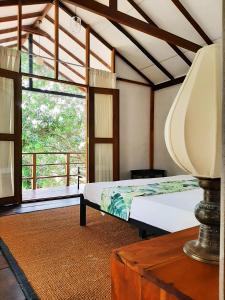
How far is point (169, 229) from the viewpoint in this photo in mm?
1870

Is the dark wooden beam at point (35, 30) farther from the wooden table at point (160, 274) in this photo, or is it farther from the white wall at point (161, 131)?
the wooden table at point (160, 274)

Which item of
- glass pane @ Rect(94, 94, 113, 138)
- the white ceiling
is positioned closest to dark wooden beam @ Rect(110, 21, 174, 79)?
the white ceiling

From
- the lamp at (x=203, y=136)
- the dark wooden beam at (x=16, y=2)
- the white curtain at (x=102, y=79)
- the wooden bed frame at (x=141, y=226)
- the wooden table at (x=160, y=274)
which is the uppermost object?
the dark wooden beam at (x=16, y=2)

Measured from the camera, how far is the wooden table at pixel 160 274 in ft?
1.71

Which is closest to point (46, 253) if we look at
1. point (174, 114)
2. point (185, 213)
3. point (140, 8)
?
point (185, 213)

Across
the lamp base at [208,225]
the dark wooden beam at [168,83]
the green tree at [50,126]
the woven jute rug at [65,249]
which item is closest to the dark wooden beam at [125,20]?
the dark wooden beam at [168,83]

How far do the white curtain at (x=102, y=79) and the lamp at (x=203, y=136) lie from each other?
4406 mm

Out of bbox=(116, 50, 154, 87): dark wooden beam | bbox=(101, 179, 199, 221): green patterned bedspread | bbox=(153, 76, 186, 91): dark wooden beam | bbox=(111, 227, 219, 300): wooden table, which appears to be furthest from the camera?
bbox=(116, 50, 154, 87): dark wooden beam

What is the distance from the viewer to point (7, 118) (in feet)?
13.0

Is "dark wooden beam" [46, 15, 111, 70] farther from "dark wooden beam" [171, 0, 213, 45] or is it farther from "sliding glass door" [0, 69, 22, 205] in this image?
"dark wooden beam" [171, 0, 213, 45]

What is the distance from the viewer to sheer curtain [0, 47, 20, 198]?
12.7ft

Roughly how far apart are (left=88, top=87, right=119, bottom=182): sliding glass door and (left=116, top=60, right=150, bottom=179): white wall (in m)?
0.34

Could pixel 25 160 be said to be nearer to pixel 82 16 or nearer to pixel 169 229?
pixel 82 16

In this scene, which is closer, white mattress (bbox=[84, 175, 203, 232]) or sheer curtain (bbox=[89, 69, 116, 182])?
white mattress (bbox=[84, 175, 203, 232])
